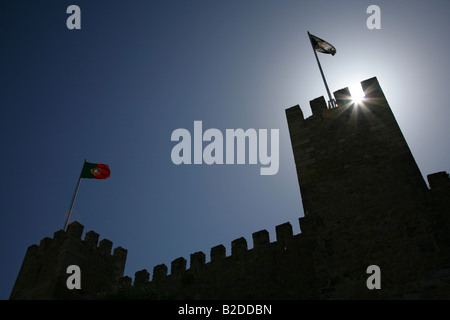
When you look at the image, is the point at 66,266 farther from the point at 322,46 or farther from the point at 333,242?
the point at 322,46

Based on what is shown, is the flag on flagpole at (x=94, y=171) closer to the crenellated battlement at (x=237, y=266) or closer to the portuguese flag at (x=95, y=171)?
the portuguese flag at (x=95, y=171)

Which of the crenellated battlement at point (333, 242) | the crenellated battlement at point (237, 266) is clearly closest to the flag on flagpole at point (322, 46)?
the crenellated battlement at point (333, 242)

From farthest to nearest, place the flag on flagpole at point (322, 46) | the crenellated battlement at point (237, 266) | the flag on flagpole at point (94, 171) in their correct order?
the flag on flagpole at point (94, 171)
the flag on flagpole at point (322, 46)
the crenellated battlement at point (237, 266)

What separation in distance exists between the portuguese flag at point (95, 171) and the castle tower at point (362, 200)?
35.2 feet

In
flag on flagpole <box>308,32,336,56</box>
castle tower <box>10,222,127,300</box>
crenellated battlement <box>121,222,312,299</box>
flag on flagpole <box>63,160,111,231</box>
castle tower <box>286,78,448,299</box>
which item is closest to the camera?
castle tower <box>286,78,448,299</box>

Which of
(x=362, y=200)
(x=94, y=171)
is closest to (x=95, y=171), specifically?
(x=94, y=171)

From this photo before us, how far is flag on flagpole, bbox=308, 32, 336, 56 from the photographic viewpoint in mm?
16094

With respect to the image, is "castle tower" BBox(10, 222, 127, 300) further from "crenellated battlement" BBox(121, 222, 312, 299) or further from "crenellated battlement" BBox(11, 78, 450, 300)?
Answer: "crenellated battlement" BBox(121, 222, 312, 299)

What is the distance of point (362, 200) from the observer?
920 cm

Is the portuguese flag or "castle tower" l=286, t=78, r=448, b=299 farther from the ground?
the portuguese flag

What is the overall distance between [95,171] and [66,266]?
5760mm

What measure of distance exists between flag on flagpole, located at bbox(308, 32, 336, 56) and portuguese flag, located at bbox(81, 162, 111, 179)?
1225cm

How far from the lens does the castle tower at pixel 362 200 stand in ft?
26.2

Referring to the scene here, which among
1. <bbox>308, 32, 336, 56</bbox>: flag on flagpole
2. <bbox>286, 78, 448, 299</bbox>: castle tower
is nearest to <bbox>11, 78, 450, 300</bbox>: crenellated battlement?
<bbox>286, 78, 448, 299</bbox>: castle tower
